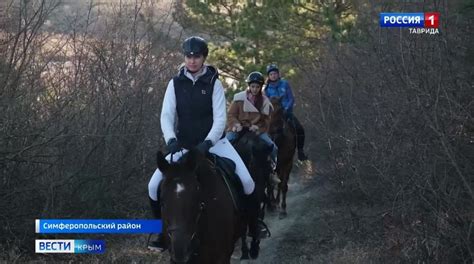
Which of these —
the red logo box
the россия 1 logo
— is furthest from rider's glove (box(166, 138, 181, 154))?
the red logo box

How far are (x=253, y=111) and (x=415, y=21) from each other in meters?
3.61

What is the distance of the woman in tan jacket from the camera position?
1143cm

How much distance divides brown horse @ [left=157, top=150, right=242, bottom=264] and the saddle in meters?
0.18

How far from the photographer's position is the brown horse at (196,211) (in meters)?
5.83

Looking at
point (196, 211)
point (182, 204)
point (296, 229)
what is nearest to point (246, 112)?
point (296, 229)

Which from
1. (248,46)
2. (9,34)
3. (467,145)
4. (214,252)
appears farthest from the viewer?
(248,46)

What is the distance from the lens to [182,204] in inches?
232

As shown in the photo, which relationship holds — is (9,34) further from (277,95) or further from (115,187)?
(277,95)

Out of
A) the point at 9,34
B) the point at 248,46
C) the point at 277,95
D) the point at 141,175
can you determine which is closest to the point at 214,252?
the point at 9,34

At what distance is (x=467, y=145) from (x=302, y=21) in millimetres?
12892

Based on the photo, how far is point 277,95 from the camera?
14.3m

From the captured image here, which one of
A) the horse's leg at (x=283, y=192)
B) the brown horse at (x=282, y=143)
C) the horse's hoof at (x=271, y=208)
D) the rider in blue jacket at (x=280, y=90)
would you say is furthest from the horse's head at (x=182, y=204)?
the rider in blue jacket at (x=280, y=90)

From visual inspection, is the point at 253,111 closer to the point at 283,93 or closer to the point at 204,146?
the point at 283,93

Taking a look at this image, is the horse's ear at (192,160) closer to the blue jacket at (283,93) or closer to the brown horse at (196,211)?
the brown horse at (196,211)
